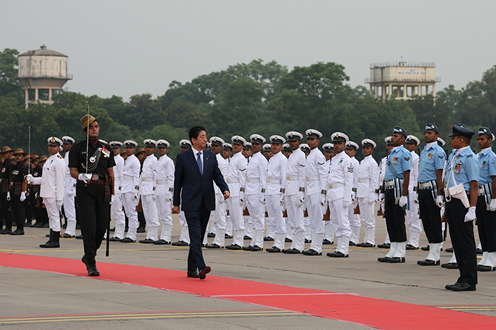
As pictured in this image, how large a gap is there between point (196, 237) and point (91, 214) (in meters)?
1.60

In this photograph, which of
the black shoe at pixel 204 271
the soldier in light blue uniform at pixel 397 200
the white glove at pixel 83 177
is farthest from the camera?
the soldier in light blue uniform at pixel 397 200

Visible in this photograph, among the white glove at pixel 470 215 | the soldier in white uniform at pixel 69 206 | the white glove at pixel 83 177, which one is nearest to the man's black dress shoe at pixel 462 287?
the white glove at pixel 470 215

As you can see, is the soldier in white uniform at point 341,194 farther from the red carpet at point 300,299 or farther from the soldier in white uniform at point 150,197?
the soldier in white uniform at point 150,197

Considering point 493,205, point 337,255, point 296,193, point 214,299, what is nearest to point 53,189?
point 296,193

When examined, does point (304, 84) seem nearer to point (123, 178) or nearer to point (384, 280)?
point (123, 178)

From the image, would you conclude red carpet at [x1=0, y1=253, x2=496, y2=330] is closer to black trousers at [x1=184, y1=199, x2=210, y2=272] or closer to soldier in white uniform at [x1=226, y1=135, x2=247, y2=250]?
black trousers at [x1=184, y1=199, x2=210, y2=272]

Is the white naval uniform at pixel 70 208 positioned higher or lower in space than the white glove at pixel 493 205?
lower

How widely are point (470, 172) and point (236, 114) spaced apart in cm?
8632

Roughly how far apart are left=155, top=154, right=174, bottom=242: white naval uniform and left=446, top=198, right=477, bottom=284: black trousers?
27.9 feet

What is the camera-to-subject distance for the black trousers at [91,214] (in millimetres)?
12297

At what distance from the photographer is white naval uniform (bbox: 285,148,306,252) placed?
1673cm

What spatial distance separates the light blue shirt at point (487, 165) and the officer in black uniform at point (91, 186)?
6107mm

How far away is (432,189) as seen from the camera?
14578 millimetres

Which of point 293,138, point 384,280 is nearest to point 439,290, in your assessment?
point 384,280
